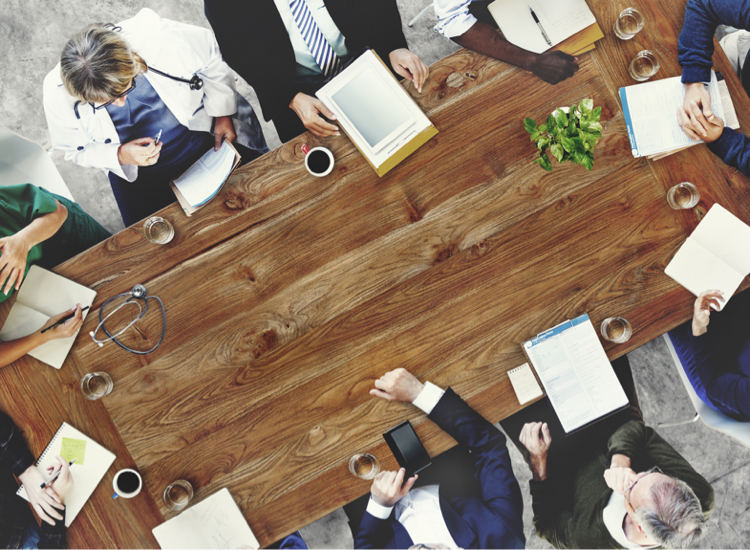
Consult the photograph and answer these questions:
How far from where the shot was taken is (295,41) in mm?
1736

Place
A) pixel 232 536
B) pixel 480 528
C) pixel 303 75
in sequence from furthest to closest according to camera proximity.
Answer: pixel 303 75 → pixel 480 528 → pixel 232 536

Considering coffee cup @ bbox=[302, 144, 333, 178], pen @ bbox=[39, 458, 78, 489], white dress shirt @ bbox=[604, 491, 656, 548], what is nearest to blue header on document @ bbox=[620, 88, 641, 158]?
coffee cup @ bbox=[302, 144, 333, 178]

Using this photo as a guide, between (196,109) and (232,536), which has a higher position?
(196,109)

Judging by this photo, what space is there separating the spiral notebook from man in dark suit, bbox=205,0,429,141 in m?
1.30

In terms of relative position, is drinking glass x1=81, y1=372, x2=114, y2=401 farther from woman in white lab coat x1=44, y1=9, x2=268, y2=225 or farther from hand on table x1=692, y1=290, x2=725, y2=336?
hand on table x1=692, y1=290, x2=725, y2=336

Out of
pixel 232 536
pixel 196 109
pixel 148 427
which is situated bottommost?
pixel 232 536

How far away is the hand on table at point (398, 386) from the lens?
140 cm

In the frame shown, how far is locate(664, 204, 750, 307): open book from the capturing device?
1441 millimetres

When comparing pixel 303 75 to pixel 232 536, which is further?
pixel 303 75

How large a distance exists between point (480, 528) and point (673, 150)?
4.96ft

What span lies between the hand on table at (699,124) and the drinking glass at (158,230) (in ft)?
5.73

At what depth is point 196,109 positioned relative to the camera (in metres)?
1.65

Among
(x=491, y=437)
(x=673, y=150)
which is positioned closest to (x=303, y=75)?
(x=673, y=150)

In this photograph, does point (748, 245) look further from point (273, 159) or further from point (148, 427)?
point (148, 427)
